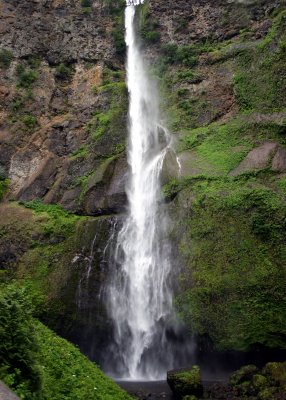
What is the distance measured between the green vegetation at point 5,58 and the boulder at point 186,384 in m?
21.8

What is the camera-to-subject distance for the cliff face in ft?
48.9

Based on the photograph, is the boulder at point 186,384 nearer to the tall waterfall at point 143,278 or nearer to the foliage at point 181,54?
the tall waterfall at point 143,278

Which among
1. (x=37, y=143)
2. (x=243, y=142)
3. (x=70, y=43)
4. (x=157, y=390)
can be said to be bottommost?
(x=157, y=390)

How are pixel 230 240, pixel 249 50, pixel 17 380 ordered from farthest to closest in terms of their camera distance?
1. pixel 249 50
2. pixel 230 240
3. pixel 17 380

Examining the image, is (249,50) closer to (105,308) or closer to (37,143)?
(37,143)

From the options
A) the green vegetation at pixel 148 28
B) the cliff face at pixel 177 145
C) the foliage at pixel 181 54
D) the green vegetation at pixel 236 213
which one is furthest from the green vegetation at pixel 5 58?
the green vegetation at pixel 236 213

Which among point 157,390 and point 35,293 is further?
point 35,293

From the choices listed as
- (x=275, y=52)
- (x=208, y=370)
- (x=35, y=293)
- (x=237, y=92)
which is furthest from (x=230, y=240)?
(x=275, y=52)

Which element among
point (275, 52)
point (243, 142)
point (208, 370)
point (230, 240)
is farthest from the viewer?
point (275, 52)

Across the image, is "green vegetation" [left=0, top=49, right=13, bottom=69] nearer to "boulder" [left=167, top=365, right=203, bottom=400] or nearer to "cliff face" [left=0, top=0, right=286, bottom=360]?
"cliff face" [left=0, top=0, right=286, bottom=360]

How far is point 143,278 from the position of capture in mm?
16391

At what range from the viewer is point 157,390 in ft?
41.6

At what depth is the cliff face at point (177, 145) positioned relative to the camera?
48.9 ft

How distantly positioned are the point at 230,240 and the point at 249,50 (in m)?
12.3
